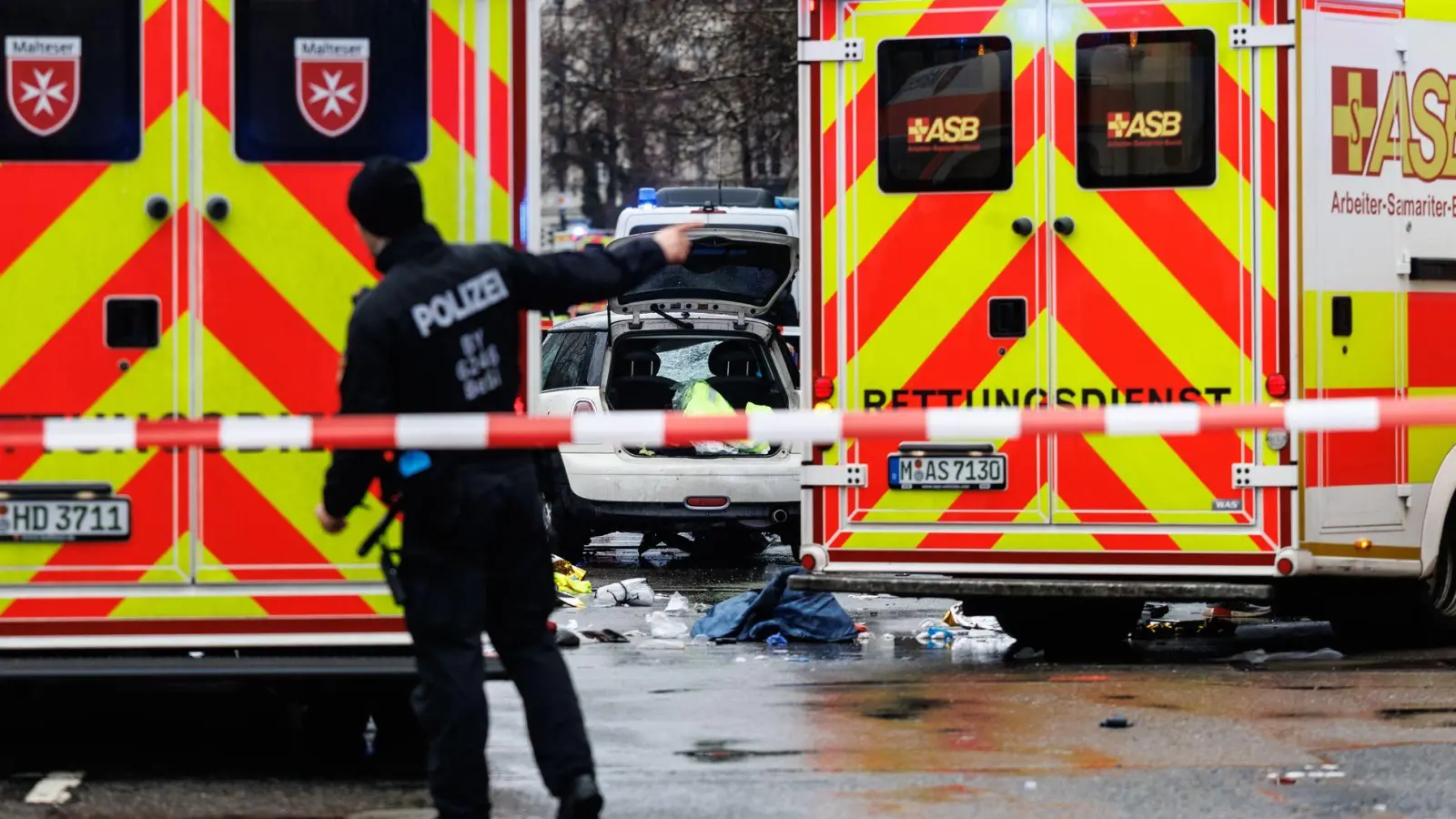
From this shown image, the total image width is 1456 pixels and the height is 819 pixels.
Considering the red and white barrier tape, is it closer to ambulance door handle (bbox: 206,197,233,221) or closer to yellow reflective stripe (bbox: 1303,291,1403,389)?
ambulance door handle (bbox: 206,197,233,221)

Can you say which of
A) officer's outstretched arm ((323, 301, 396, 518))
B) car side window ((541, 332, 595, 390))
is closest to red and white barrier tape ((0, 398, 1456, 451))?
officer's outstretched arm ((323, 301, 396, 518))

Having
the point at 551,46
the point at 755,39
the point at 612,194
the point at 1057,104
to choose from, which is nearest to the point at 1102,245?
the point at 1057,104

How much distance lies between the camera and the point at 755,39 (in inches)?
1216

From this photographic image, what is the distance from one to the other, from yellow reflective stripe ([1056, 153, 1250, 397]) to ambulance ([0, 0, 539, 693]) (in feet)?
10.6

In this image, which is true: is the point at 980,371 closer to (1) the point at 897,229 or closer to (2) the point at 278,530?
(1) the point at 897,229

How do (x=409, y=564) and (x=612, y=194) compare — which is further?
(x=612, y=194)

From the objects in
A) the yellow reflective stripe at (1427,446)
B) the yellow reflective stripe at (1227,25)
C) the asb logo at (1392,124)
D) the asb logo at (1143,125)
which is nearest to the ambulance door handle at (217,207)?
the asb logo at (1143,125)

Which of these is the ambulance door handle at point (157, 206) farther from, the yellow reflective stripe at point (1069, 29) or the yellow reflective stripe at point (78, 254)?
the yellow reflective stripe at point (1069, 29)

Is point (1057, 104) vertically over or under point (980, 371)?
over

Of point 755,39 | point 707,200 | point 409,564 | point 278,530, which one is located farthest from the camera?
point 755,39

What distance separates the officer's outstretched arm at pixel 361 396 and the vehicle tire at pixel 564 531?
8556 mm

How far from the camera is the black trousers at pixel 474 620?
18.9 ft

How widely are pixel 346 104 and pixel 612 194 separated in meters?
59.3

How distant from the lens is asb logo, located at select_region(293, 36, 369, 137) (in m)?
6.89
